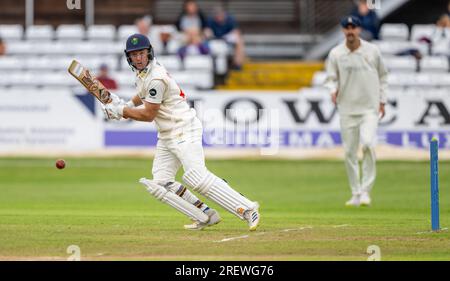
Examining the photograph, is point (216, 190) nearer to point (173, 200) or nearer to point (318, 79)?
point (173, 200)

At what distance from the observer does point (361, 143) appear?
14922 millimetres

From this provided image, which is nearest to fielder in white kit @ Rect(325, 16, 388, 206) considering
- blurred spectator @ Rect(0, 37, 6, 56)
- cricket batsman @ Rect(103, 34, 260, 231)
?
cricket batsman @ Rect(103, 34, 260, 231)

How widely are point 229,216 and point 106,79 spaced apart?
995 cm

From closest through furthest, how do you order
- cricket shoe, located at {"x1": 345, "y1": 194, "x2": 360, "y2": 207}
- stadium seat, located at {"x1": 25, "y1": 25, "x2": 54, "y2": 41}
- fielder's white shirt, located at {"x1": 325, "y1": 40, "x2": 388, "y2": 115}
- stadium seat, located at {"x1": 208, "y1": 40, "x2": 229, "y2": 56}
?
fielder's white shirt, located at {"x1": 325, "y1": 40, "x2": 388, "y2": 115} → cricket shoe, located at {"x1": 345, "y1": 194, "x2": 360, "y2": 207} → stadium seat, located at {"x1": 208, "y1": 40, "x2": 229, "y2": 56} → stadium seat, located at {"x1": 25, "y1": 25, "x2": 54, "y2": 41}

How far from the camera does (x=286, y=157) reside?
22.1m

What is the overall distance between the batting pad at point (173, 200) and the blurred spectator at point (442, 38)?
1444 cm

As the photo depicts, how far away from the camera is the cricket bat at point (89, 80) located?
1080cm

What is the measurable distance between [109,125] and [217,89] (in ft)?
7.98

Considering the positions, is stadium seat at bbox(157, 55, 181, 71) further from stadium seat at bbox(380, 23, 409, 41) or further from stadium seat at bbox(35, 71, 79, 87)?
stadium seat at bbox(380, 23, 409, 41)

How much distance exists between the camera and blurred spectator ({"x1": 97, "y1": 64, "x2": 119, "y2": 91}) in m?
22.9

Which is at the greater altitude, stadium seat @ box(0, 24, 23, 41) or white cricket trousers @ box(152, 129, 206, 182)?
stadium seat @ box(0, 24, 23, 41)

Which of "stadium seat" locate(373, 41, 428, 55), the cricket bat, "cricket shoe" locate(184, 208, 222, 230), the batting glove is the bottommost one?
"cricket shoe" locate(184, 208, 222, 230)

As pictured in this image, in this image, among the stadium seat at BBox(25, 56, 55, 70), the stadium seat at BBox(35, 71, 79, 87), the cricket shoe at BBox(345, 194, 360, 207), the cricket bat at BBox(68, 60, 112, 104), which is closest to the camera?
the cricket bat at BBox(68, 60, 112, 104)

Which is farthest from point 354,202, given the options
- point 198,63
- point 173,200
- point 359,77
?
point 198,63
